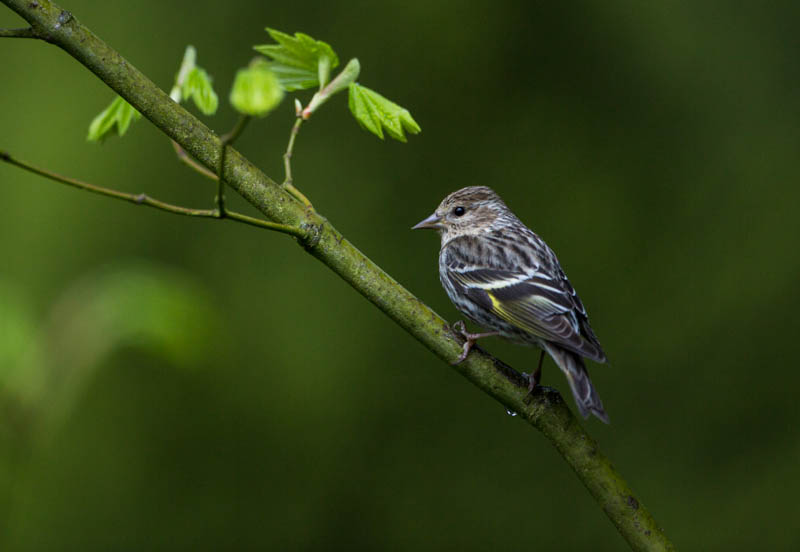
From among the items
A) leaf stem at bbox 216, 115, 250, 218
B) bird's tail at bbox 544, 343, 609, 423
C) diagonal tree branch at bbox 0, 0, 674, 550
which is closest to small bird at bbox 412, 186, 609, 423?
bird's tail at bbox 544, 343, 609, 423

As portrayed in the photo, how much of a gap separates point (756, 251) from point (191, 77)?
3.88 m

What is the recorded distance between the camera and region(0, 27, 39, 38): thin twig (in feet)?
5.03

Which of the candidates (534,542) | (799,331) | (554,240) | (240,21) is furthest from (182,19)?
(799,331)

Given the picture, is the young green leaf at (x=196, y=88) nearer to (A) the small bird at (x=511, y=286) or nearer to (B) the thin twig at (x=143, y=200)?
(B) the thin twig at (x=143, y=200)

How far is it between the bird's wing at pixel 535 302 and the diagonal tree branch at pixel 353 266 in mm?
515

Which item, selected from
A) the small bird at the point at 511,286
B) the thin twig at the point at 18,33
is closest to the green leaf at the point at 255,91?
the thin twig at the point at 18,33

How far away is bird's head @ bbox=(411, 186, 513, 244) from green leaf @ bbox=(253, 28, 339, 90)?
70.7 inches

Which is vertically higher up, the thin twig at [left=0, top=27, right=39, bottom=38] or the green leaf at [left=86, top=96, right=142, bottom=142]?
the thin twig at [left=0, top=27, right=39, bottom=38]

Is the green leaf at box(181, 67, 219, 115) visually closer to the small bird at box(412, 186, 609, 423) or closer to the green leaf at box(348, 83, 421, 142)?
the green leaf at box(348, 83, 421, 142)

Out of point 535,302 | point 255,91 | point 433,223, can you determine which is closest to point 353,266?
point 255,91

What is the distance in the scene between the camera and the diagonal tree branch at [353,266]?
174cm

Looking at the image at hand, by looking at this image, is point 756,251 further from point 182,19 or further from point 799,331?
point 182,19

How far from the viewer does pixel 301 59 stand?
5.65ft

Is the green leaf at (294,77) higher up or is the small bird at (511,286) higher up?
the green leaf at (294,77)
